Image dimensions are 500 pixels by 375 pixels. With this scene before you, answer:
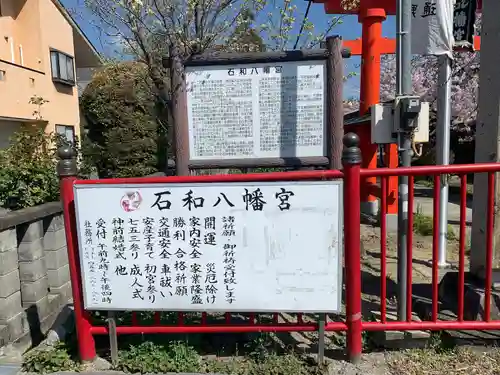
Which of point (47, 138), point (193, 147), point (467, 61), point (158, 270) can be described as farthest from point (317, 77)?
point (467, 61)

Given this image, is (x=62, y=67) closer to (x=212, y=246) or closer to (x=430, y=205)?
(x=430, y=205)

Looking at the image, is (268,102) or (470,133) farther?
(470,133)

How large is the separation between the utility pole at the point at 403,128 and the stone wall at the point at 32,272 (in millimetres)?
2821

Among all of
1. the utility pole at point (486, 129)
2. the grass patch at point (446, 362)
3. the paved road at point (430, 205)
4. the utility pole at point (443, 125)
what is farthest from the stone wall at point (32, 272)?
the paved road at point (430, 205)

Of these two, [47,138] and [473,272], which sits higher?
[47,138]

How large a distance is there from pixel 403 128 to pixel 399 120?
6 cm

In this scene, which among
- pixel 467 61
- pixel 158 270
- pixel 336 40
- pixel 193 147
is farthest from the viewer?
pixel 467 61

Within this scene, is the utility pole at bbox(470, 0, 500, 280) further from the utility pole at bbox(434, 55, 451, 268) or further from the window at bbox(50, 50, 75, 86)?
the window at bbox(50, 50, 75, 86)

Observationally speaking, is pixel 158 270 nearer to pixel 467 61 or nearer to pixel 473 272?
pixel 473 272

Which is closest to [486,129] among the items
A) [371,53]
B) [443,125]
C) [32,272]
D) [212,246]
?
[443,125]

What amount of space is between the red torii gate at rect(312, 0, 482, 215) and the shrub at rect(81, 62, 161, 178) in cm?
399

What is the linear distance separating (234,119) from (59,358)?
2.20 m

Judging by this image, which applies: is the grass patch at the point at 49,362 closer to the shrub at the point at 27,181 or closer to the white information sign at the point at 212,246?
the white information sign at the point at 212,246

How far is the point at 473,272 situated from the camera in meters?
3.45
